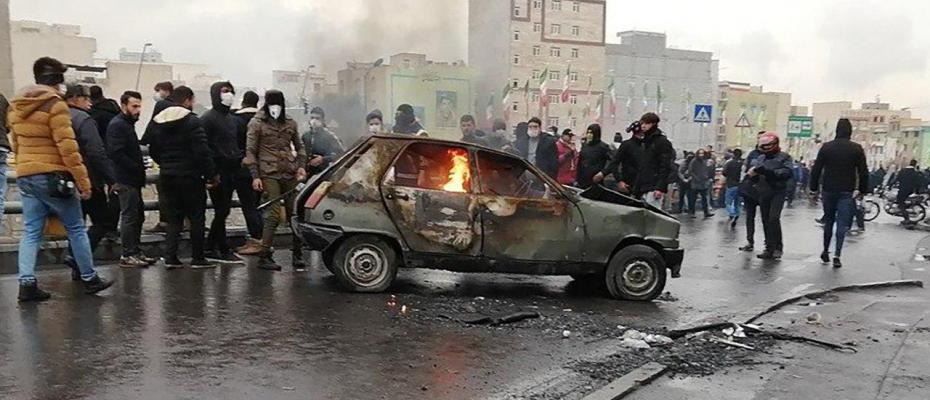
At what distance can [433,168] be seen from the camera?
6828 mm

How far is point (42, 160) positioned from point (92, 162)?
2.88ft

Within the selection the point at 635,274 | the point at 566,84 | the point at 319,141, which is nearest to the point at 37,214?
the point at 319,141

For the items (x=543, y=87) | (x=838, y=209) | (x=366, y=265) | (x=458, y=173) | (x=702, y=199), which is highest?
(x=543, y=87)

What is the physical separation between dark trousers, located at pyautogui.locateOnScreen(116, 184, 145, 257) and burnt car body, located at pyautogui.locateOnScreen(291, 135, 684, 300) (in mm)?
1691

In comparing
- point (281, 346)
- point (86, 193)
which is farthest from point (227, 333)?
point (86, 193)

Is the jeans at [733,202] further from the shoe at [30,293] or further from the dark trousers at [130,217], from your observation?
the shoe at [30,293]

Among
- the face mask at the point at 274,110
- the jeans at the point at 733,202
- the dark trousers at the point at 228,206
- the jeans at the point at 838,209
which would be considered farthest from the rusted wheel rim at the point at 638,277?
the jeans at the point at 733,202

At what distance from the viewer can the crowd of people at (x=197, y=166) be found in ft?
19.0

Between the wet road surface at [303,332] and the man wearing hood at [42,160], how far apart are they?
519mm

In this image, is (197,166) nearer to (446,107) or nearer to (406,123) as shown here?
(406,123)

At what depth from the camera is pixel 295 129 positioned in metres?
7.81

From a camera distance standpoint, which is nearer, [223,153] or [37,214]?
[37,214]

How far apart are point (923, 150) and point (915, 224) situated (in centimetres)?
5311

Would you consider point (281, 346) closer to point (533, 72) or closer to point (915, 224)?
point (915, 224)
